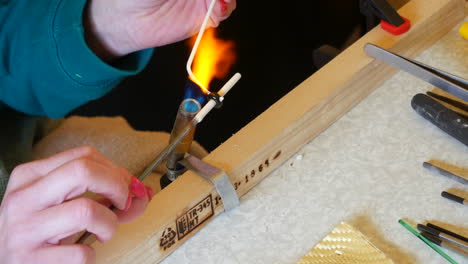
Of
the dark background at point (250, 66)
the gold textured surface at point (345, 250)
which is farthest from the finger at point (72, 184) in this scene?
the dark background at point (250, 66)

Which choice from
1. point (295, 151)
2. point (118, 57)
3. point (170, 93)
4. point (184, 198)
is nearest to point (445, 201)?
point (295, 151)

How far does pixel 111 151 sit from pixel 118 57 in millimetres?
185

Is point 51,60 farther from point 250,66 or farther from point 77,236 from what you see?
point 250,66

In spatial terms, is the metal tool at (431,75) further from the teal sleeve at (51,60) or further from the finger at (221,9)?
the teal sleeve at (51,60)

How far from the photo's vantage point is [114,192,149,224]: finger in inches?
22.3

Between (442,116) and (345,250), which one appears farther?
(442,116)

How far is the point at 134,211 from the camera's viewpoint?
57 centimetres

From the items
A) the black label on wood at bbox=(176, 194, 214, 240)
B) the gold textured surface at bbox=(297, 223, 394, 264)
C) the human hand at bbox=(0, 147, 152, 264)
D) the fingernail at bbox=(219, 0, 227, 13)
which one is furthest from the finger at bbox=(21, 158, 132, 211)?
the fingernail at bbox=(219, 0, 227, 13)

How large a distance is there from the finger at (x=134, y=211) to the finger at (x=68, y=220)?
52 mm

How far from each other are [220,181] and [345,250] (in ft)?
Answer: 0.52

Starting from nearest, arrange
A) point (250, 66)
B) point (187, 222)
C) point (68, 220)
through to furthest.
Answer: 1. point (68, 220)
2. point (187, 222)
3. point (250, 66)

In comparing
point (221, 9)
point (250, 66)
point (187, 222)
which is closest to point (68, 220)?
point (187, 222)

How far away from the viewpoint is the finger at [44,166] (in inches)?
21.9

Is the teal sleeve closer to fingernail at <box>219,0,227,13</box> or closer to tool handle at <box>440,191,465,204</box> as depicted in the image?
fingernail at <box>219,0,227,13</box>
